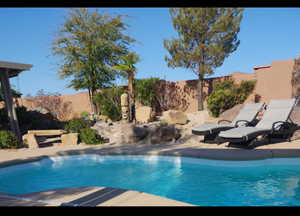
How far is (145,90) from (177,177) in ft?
30.3

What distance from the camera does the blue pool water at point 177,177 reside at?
141 inches

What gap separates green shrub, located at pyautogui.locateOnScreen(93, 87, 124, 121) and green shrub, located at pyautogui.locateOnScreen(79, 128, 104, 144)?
401 centimetres

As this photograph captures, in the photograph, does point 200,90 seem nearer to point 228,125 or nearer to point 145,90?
point 145,90

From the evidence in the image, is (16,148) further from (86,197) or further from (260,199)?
(260,199)

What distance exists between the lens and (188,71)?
14070mm

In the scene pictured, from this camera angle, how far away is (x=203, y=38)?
1320 cm

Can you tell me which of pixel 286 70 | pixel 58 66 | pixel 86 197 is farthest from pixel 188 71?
pixel 86 197

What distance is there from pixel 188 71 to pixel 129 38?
14.4 feet

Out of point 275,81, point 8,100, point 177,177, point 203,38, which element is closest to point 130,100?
point 8,100

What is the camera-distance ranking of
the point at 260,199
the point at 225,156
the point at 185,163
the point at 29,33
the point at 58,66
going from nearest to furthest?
the point at 260,199 < the point at 225,156 < the point at 185,163 < the point at 29,33 < the point at 58,66

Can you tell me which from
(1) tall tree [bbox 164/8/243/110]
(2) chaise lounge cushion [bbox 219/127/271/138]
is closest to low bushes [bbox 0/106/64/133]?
(1) tall tree [bbox 164/8/243/110]

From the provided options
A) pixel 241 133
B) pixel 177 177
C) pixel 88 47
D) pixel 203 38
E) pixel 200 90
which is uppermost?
pixel 203 38

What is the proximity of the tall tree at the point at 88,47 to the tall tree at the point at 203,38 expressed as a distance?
3724mm
